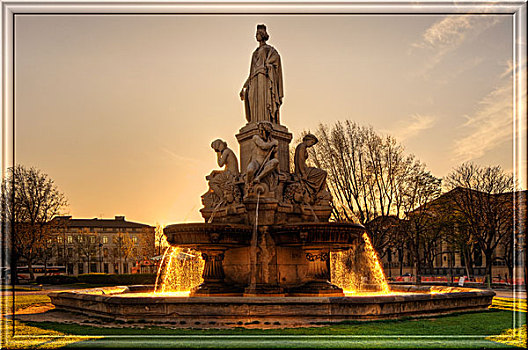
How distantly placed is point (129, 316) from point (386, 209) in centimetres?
2831

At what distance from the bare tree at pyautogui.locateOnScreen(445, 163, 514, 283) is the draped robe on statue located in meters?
25.3

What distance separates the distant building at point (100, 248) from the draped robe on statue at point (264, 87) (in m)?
60.7

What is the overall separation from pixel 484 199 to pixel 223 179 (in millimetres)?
30609

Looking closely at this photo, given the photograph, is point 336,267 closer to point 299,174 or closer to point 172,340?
point 299,174

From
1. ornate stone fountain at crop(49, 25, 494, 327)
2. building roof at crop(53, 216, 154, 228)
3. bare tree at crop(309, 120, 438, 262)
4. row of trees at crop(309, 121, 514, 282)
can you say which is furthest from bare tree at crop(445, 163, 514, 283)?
building roof at crop(53, 216, 154, 228)

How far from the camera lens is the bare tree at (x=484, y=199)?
3969 cm

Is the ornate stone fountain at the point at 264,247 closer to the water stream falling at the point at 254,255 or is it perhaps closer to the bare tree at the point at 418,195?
the water stream falling at the point at 254,255

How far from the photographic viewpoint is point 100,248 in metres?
86.8

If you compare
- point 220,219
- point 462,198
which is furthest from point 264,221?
point 462,198

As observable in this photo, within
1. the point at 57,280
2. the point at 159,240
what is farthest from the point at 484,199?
the point at 159,240

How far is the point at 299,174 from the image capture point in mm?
17156

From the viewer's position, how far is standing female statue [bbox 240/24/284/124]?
1800cm

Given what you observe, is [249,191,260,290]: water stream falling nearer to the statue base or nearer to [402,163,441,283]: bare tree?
the statue base

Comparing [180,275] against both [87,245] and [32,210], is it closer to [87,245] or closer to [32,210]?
[32,210]
